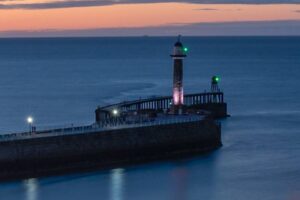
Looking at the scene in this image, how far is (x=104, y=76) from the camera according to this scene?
11406 cm

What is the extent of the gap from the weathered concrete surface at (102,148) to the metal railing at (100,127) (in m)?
0.35

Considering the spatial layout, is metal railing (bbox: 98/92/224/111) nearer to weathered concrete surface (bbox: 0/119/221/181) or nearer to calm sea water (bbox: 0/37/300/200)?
calm sea water (bbox: 0/37/300/200)

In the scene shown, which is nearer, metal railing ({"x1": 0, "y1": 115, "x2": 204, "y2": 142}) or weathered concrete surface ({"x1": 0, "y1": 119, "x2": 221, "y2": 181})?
weathered concrete surface ({"x1": 0, "y1": 119, "x2": 221, "y2": 181})

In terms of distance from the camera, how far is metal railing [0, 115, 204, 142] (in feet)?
131

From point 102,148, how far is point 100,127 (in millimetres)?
1615

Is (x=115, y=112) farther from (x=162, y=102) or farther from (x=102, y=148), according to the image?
(x=162, y=102)

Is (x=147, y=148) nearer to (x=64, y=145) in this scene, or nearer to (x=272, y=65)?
(x=64, y=145)

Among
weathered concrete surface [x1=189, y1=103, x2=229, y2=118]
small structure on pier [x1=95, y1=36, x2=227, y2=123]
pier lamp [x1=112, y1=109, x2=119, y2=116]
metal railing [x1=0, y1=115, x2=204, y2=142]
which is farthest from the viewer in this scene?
weathered concrete surface [x1=189, y1=103, x2=229, y2=118]

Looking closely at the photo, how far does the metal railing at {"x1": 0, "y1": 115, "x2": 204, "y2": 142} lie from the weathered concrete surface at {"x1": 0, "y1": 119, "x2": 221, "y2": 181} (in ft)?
1.14

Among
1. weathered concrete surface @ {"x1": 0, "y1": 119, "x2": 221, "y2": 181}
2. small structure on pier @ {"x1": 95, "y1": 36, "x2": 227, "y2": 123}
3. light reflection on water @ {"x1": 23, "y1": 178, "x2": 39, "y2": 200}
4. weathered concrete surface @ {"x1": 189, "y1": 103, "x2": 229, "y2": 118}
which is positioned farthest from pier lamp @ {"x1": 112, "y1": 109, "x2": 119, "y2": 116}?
light reflection on water @ {"x1": 23, "y1": 178, "x2": 39, "y2": 200}

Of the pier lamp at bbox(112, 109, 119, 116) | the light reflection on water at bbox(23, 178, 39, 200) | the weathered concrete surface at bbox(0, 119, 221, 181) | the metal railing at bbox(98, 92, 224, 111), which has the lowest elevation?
the light reflection on water at bbox(23, 178, 39, 200)

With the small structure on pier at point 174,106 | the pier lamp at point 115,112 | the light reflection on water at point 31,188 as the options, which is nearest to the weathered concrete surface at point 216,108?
the small structure on pier at point 174,106

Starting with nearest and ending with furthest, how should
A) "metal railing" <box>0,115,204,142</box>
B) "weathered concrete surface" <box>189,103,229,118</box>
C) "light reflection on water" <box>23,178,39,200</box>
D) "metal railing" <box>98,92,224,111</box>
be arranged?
"light reflection on water" <box>23,178,39,200</box> → "metal railing" <box>0,115,204,142</box> → "metal railing" <box>98,92,224,111</box> → "weathered concrete surface" <box>189,103,229,118</box>

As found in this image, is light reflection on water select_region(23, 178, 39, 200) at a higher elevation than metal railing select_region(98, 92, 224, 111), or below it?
below
